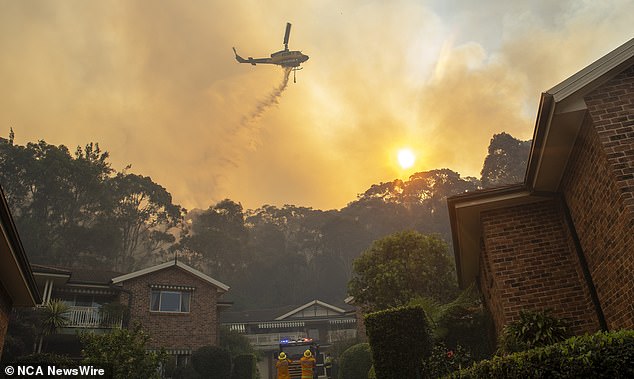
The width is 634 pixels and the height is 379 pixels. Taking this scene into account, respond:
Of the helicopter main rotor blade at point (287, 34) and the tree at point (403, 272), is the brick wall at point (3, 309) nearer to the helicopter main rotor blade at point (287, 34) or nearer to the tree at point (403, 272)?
the tree at point (403, 272)

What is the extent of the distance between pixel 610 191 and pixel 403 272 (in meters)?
18.1

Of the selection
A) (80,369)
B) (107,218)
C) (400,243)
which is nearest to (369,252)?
(400,243)

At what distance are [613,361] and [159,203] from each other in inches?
2665

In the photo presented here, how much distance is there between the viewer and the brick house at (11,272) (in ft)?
27.7

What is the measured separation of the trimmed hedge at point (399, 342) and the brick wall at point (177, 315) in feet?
67.3

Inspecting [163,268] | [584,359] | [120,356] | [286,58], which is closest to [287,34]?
[286,58]

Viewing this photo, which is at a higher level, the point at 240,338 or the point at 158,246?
the point at 158,246

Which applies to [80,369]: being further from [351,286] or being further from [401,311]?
[351,286]

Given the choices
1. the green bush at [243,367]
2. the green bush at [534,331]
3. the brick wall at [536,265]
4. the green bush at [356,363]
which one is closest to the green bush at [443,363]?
the green bush at [534,331]

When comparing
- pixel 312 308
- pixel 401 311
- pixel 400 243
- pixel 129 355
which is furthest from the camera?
pixel 312 308

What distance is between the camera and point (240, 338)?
119 ft

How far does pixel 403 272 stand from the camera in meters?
25.0

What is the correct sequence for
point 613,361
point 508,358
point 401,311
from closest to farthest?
point 613,361, point 508,358, point 401,311

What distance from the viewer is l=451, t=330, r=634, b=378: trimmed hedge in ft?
13.3
